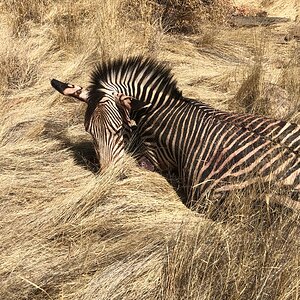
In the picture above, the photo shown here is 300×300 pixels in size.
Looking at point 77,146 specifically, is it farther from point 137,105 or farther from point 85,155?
point 137,105

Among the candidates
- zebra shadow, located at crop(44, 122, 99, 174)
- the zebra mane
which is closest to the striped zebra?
the zebra mane

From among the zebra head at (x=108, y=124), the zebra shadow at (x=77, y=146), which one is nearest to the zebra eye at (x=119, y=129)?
the zebra head at (x=108, y=124)

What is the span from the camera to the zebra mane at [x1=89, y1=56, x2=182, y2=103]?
3.92m

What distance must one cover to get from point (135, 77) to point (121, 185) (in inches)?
41.1

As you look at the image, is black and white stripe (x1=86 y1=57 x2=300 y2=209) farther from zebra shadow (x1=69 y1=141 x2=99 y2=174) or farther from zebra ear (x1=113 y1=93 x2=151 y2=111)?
zebra shadow (x1=69 y1=141 x2=99 y2=174)

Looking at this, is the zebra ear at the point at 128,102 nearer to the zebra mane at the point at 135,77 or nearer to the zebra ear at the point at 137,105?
the zebra ear at the point at 137,105

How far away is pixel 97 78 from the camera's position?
394 centimetres

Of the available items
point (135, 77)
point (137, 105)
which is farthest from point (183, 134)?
point (135, 77)

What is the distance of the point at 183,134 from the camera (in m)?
3.59

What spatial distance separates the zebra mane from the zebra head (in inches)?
8.0

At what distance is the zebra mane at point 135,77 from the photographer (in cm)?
392

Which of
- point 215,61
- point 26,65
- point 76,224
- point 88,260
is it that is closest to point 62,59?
point 26,65

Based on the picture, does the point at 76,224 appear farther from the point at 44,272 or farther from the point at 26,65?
the point at 26,65

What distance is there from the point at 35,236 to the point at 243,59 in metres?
4.20
